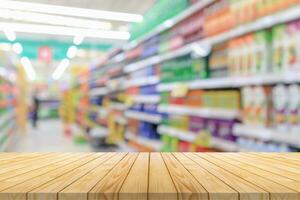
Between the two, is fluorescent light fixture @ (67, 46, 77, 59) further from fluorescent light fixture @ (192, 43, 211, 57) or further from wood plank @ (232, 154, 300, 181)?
wood plank @ (232, 154, 300, 181)

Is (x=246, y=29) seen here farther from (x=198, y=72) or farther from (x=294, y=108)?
(x=198, y=72)

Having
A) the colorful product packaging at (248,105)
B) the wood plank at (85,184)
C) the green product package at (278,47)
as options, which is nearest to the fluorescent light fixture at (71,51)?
the colorful product packaging at (248,105)

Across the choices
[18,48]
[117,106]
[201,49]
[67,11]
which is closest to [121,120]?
[117,106]

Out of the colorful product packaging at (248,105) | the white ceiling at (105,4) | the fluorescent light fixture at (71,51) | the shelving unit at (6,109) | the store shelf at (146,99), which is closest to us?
the colorful product packaging at (248,105)

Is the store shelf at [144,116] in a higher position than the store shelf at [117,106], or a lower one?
lower

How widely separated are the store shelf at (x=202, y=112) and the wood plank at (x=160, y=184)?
1.60 meters

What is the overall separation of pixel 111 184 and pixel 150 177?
0.44 feet

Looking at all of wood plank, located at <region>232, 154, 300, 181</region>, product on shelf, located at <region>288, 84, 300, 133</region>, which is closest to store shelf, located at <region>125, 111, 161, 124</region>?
product on shelf, located at <region>288, 84, 300, 133</region>

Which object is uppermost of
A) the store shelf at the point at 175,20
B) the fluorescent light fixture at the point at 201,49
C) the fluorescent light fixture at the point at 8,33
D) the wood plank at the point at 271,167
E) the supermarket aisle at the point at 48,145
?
the fluorescent light fixture at the point at 8,33

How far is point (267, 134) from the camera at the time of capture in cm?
226

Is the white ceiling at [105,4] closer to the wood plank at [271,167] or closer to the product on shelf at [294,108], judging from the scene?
the product on shelf at [294,108]

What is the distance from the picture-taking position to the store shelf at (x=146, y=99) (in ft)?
16.6

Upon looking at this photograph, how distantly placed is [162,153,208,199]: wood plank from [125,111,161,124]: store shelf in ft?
11.9

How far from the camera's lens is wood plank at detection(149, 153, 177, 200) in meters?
0.88
